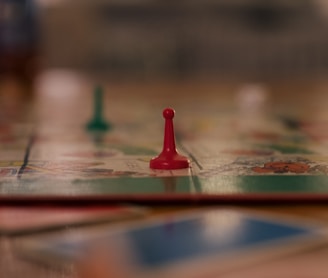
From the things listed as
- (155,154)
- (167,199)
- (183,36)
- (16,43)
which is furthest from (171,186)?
(183,36)

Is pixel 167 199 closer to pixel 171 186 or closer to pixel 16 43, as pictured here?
pixel 171 186

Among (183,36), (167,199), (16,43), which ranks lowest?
(167,199)

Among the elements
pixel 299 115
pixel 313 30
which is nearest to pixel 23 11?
pixel 313 30

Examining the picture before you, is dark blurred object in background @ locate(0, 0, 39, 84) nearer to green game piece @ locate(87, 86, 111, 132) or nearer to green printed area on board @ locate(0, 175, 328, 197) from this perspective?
green game piece @ locate(87, 86, 111, 132)

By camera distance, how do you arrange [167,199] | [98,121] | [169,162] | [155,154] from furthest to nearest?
[98,121] → [155,154] → [169,162] → [167,199]

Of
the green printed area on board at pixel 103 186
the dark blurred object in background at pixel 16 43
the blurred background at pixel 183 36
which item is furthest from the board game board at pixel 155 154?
the blurred background at pixel 183 36

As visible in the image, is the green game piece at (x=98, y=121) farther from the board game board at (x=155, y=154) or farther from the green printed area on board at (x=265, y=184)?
the green printed area on board at (x=265, y=184)
